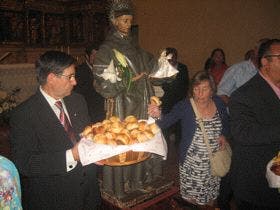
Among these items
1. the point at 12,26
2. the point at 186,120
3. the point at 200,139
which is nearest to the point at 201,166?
the point at 200,139

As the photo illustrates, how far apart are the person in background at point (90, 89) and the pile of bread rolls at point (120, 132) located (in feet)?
7.03

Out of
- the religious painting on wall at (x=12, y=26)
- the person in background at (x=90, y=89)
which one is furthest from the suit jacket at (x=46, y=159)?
the religious painting on wall at (x=12, y=26)

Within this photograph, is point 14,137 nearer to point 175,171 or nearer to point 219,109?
point 219,109

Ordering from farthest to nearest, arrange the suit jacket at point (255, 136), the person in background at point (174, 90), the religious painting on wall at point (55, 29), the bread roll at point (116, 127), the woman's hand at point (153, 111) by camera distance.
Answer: the religious painting on wall at point (55, 29) < the person in background at point (174, 90) < the woman's hand at point (153, 111) < the bread roll at point (116, 127) < the suit jacket at point (255, 136)

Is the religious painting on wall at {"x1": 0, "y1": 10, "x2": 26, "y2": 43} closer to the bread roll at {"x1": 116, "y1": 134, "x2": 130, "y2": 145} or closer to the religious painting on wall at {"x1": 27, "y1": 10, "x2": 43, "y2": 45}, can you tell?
the religious painting on wall at {"x1": 27, "y1": 10, "x2": 43, "y2": 45}

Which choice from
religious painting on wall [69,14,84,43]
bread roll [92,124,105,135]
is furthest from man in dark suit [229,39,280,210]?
religious painting on wall [69,14,84,43]

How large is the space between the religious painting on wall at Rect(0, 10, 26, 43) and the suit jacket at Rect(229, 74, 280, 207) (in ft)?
17.6

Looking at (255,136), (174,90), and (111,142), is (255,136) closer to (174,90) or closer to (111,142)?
(111,142)

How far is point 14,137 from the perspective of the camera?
2025mm

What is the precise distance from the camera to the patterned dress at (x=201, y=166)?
327cm

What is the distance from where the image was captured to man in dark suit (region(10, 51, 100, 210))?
6.65ft

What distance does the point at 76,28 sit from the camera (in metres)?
7.38

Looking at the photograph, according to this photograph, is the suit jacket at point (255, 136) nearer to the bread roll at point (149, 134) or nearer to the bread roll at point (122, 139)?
the bread roll at point (149, 134)

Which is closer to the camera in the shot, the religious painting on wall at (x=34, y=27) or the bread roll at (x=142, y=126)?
the bread roll at (x=142, y=126)
